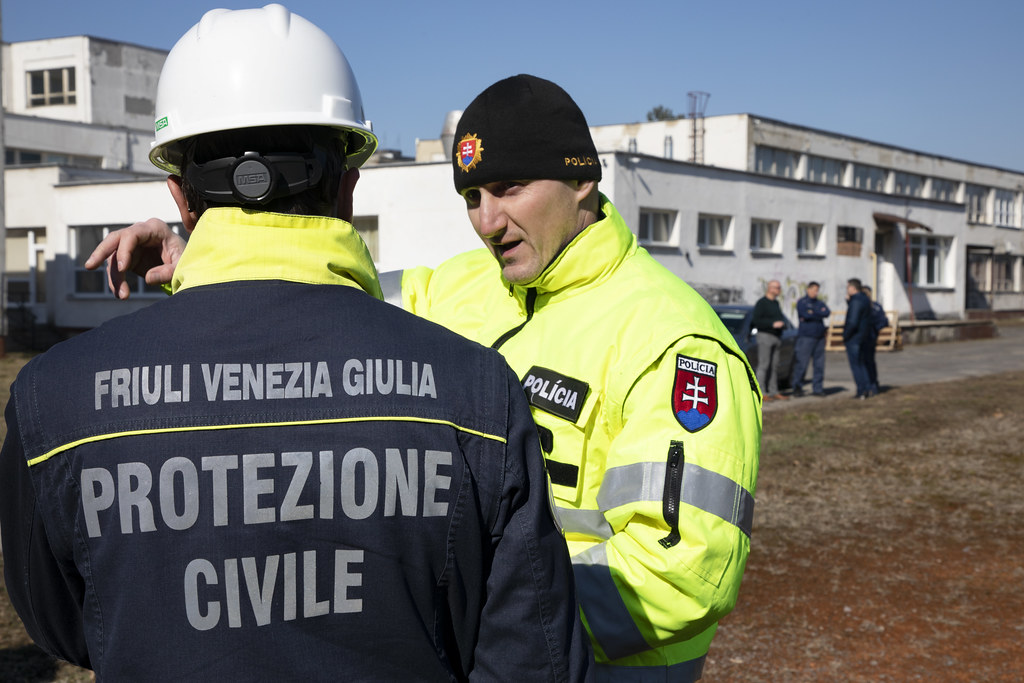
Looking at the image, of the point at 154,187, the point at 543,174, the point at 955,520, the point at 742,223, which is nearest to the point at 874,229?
the point at 742,223

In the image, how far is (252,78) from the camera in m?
1.60

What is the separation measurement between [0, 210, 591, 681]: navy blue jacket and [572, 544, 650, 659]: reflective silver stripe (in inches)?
15.2

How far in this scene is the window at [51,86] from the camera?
35906 mm

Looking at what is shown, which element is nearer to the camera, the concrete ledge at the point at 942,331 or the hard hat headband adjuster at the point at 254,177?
the hard hat headband adjuster at the point at 254,177

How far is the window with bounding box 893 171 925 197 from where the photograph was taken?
44625 millimetres

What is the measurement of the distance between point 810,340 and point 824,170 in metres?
28.9

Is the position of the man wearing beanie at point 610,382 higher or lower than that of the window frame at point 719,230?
lower

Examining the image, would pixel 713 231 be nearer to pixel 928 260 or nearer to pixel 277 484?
pixel 928 260

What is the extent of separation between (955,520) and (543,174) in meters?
6.91

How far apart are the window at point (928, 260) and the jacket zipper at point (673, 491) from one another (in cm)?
3373

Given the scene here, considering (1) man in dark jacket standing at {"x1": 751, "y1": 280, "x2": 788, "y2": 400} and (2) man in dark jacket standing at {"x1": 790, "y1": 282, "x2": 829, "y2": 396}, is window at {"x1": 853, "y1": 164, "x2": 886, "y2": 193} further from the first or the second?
(1) man in dark jacket standing at {"x1": 751, "y1": 280, "x2": 788, "y2": 400}

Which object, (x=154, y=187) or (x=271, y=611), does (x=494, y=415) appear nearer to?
(x=271, y=611)

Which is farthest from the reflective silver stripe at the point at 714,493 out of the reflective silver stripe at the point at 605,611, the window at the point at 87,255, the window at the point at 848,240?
the window at the point at 848,240

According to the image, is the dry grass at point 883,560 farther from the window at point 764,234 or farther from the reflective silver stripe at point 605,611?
the window at point 764,234
